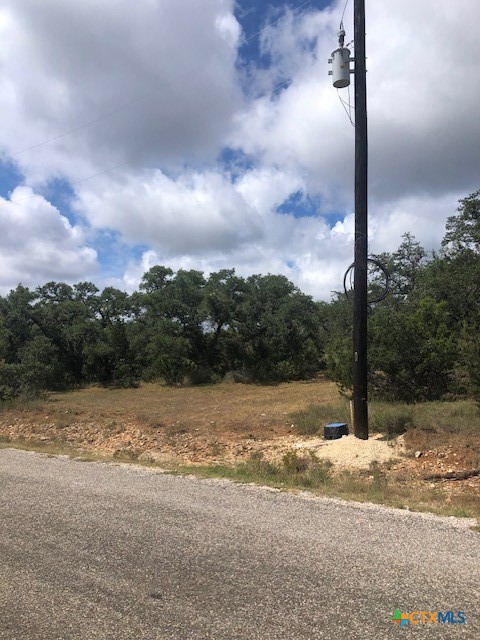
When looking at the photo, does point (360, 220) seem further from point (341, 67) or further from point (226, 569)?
point (226, 569)

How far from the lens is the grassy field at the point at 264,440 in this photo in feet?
22.4

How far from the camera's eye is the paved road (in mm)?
2998

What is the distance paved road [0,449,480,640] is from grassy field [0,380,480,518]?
129 centimetres

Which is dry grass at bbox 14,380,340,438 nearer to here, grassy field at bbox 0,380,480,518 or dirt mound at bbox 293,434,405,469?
grassy field at bbox 0,380,480,518

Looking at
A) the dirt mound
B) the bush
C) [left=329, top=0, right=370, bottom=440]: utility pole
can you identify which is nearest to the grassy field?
the bush

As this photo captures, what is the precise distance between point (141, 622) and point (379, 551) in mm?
2120

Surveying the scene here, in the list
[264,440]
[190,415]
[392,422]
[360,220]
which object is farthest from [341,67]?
[190,415]

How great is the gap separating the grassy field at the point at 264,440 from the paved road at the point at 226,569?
129 cm

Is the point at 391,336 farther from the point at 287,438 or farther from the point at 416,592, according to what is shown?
the point at 416,592

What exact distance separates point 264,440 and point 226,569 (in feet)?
27.8

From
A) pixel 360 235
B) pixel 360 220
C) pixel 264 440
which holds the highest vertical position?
pixel 360 220

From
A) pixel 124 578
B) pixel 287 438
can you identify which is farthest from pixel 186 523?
pixel 287 438

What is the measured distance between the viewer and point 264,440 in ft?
39.8

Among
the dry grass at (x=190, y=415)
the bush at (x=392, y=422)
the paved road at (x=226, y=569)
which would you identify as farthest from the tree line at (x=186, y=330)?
the paved road at (x=226, y=569)
